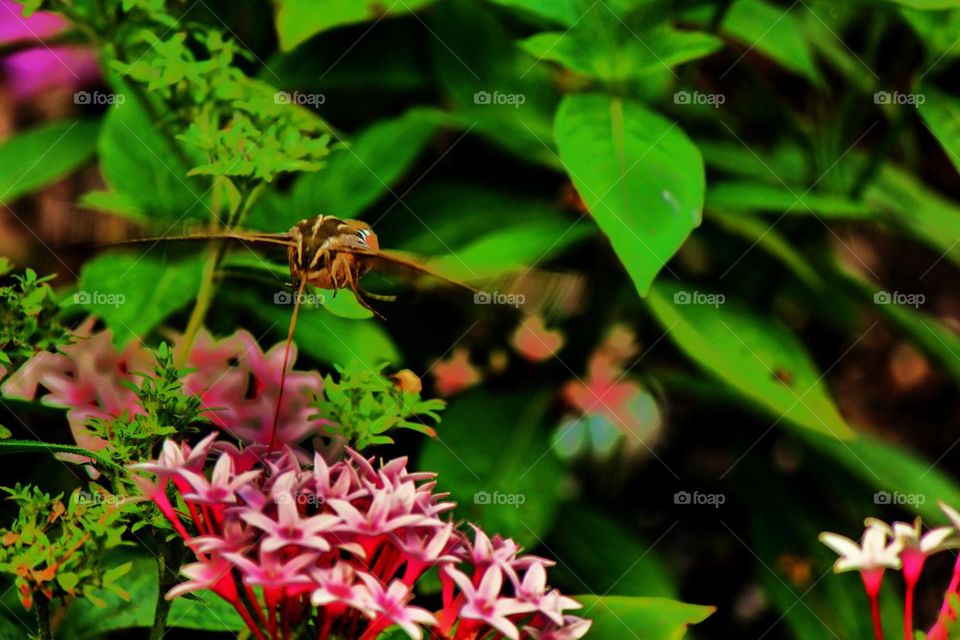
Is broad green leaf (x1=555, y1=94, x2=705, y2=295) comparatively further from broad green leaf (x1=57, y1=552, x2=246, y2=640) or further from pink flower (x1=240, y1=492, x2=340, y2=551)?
broad green leaf (x1=57, y1=552, x2=246, y2=640)

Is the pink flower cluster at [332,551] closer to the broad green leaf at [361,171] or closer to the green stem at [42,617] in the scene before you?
the green stem at [42,617]

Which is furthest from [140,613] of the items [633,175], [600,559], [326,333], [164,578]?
[633,175]

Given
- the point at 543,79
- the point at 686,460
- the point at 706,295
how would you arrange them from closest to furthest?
the point at 706,295 < the point at 543,79 < the point at 686,460

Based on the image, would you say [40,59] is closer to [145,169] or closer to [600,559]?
[145,169]

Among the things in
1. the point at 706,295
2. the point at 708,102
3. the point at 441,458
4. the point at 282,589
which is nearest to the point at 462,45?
the point at 708,102

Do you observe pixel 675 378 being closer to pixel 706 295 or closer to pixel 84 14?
pixel 706 295

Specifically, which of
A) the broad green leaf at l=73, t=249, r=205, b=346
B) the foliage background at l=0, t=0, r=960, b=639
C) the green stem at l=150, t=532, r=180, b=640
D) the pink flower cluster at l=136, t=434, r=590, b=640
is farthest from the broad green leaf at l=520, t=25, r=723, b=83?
the green stem at l=150, t=532, r=180, b=640

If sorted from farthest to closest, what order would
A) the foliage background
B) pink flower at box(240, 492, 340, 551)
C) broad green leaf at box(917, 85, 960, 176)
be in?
broad green leaf at box(917, 85, 960, 176)
the foliage background
pink flower at box(240, 492, 340, 551)
